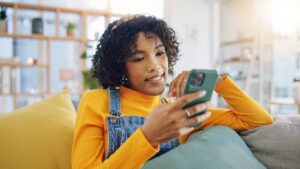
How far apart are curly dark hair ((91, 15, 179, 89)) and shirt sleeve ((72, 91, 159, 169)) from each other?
15 cm

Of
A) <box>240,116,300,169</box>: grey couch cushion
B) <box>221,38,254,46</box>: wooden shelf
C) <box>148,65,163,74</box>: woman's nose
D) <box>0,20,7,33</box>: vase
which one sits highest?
<box>0,20,7,33</box>: vase

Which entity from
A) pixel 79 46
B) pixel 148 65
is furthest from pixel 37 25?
pixel 148 65

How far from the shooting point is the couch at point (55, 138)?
3.09 feet

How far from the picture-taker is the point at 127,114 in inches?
40.1

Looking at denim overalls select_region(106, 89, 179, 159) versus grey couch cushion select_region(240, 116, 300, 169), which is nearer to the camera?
denim overalls select_region(106, 89, 179, 159)

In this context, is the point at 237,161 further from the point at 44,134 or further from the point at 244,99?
the point at 44,134

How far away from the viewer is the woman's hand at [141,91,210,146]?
648mm

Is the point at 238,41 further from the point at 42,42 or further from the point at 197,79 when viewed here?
the point at 197,79

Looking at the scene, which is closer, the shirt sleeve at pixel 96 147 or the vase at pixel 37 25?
the shirt sleeve at pixel 96 147

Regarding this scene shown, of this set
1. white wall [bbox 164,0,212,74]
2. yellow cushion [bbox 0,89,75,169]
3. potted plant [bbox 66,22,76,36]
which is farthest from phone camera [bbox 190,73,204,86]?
white wall [bbox 164,0,212,74]

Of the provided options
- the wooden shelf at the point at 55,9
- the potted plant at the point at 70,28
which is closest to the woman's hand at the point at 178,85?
the potted plant at the point at 70,28

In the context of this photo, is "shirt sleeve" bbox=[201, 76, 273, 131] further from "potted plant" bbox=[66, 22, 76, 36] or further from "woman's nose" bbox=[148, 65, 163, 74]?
"potted plant" bbox=[66, 22, 76, 36]

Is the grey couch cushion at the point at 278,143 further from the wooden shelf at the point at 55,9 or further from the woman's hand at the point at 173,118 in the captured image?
the wooden shelf at the point at 55,9

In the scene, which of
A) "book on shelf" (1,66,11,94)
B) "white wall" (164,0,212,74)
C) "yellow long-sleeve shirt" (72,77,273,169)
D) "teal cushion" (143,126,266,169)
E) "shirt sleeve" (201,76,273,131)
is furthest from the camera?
"white wall" (164,0,212,74)
